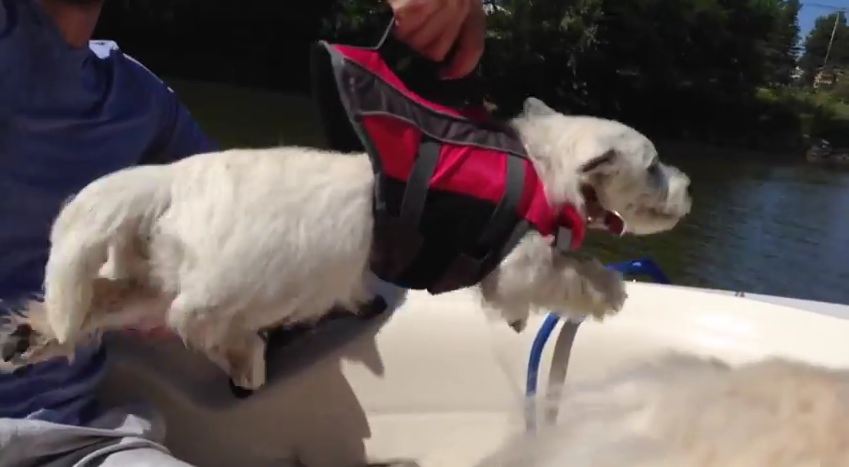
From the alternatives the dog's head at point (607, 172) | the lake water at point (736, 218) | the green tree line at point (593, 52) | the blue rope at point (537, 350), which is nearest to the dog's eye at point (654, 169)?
the dog's head at point (607, 172)

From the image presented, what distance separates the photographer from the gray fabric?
1.12 metres

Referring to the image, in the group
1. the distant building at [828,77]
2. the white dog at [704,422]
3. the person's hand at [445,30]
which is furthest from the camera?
the distant building at [828,77]

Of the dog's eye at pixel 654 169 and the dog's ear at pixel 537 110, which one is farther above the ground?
the dog's ear at pixel 537 110

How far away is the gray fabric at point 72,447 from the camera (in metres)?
1.12

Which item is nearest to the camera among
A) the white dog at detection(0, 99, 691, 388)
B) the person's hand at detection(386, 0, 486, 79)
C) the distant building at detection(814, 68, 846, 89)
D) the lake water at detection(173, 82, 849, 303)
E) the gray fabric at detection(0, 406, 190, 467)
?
the white dog at detection(0, 99, 691, 388)

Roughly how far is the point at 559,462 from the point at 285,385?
3.15 ft

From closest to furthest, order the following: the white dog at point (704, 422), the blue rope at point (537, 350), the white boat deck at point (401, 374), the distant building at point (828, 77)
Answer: the white dog at point (704, 422) → the blue rope at point (537, 350) → the white boat deck at point (401, 374) → the distant building at point (828, 77)

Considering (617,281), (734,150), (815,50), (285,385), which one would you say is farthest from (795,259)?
(815,50)

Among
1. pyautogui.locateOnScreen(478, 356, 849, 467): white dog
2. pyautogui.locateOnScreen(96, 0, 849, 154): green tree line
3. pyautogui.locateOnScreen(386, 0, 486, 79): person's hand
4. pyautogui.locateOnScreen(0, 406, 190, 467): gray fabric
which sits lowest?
pyautogui.locateOnScreen(96, 0, 849, 154): green tree line

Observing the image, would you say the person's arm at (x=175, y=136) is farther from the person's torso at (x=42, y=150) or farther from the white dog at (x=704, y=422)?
the white dog at (x=704, y=422)

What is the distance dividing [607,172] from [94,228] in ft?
1.38

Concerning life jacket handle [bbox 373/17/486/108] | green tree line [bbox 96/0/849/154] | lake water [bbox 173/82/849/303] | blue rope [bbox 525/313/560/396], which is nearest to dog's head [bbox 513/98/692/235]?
life jacket handle [bbox 373/17/486/108]

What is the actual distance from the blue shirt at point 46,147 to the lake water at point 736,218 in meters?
1.99

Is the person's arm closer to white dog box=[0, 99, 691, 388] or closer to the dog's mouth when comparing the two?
white dog box=[0, 99, 691, 388]
